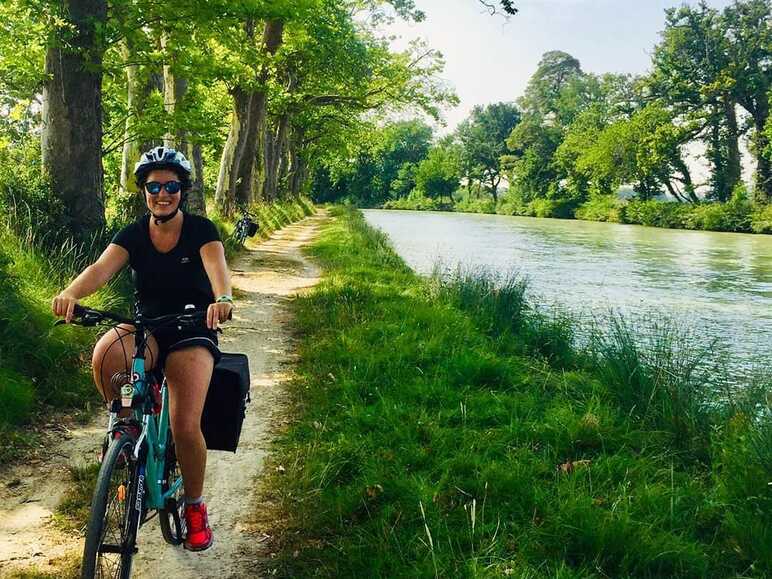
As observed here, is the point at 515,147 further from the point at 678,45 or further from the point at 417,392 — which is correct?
the point at 417,392

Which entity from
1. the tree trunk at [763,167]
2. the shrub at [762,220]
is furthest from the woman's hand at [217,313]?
the tree trunk at [763,167]

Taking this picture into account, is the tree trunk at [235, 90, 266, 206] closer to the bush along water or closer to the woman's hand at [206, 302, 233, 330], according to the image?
the woman's hand at [206, 302, 233, 330]

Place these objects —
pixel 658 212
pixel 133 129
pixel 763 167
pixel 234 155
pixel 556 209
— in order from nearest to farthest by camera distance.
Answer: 1. pixel 133 129
2. pixel 234 155
3. pixel 763 167
4. pixel 658 212
5. pixel 556 209

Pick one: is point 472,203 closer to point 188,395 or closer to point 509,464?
point 509,464

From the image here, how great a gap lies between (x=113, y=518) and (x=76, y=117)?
675 cm

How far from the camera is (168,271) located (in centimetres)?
330

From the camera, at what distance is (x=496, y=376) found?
254 inches

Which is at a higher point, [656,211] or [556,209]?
[556,209]

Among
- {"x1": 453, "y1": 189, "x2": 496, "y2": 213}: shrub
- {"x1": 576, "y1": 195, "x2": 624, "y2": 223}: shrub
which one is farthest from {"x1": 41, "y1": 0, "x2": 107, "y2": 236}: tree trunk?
{"x1": 453, "y1": 189, "x2": 496, "y2": 213}: shrub

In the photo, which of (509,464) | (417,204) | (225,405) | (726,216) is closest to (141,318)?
(225,405)

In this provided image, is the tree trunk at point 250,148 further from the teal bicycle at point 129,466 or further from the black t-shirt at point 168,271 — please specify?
the teal bicycle at point 129,466

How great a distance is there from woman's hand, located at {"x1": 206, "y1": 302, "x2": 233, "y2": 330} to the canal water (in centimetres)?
782

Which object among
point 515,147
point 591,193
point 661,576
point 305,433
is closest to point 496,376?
point 305,433

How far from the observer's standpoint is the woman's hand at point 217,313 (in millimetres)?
2934
